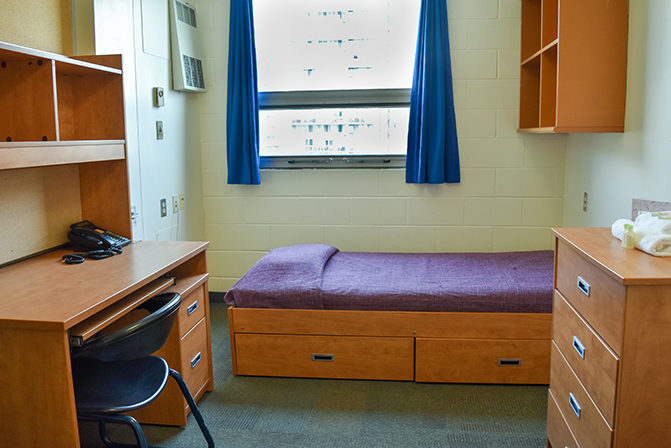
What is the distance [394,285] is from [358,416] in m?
0.72

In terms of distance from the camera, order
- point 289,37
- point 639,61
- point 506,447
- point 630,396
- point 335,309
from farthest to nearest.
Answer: point 289,37 → point 335,309 → point 639,61 → point 506,447 → point 630,396

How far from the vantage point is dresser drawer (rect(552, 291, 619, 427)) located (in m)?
1.71

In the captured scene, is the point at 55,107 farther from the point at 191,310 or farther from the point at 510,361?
the point at 510,361

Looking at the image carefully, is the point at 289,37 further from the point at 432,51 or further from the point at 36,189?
the point at 36,189

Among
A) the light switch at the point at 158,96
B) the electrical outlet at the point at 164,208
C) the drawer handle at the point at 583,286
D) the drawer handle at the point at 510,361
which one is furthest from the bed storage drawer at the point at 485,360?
the light switch at the point at 158,96

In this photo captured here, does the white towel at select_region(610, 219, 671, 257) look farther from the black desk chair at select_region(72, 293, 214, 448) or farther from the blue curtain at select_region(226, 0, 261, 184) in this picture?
the blue curtain at select_region(226, 0, 261, 184)

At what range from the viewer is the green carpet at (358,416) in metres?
2.55

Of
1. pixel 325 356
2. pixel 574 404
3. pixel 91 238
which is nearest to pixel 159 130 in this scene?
pixel 91 238

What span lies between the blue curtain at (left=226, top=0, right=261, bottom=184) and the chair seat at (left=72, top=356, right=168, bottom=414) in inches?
81.1

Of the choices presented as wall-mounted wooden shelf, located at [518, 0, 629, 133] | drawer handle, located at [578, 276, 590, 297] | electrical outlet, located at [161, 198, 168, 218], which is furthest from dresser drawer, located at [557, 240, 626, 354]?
electrical outlet, located at [161, 198, 168, 218]

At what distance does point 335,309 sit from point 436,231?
1.30 meters

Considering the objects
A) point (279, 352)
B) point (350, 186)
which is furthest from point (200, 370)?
point (350, 186)

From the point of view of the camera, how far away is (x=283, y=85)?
13.7ft

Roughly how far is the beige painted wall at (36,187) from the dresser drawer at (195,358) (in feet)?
2.48
